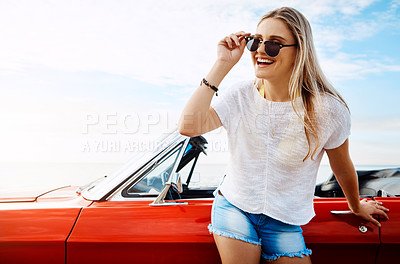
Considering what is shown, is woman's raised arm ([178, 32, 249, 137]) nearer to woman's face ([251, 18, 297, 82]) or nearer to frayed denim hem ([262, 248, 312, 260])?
woman's face ([251, 18, 297, 82])

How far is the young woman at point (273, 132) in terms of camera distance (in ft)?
4.91

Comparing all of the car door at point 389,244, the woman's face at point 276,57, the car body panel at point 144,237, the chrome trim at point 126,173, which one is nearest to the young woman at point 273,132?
the woman's face at point 276,57

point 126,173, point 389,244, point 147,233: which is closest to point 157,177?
point 126,173

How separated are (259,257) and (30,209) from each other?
1454 mm

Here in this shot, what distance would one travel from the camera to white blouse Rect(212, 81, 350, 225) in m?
1.50

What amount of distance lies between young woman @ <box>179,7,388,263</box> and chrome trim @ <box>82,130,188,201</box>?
808 mm

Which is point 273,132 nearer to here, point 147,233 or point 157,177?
point 147,233

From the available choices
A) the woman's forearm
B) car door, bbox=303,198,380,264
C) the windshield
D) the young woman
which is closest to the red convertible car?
car door, bbox=303,198,380,264

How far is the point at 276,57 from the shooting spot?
1.51 m

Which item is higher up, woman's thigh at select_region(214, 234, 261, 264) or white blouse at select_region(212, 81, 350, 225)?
white blouse at select_region(212, 81, 350, 225)

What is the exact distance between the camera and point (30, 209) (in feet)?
6.84

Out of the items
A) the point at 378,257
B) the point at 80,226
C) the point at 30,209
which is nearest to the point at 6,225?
Result: the point at 30,209

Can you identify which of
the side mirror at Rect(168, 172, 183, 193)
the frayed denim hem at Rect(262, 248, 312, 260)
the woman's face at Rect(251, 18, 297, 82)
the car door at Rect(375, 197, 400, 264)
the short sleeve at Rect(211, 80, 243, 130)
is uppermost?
the woman's face at Rect(251, 18, 297, 82)

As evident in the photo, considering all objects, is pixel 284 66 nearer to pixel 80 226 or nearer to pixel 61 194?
pixel 80 226
